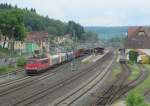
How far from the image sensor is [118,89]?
49.1 meters

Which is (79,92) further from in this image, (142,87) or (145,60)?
(145,60)

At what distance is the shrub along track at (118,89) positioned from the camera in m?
40.4

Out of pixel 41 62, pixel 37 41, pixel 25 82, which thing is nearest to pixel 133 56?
pixel 41 62

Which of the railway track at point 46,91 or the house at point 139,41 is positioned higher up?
the house at point 139,41

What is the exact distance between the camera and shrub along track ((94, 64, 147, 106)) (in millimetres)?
40359

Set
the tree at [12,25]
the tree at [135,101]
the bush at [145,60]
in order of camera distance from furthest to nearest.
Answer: the tree at [12,25], the bush at [145,60], the tree at [135,101]

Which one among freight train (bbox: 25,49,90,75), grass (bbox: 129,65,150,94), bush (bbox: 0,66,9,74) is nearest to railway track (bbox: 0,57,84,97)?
freight train (bbox: 25,49,90,75)

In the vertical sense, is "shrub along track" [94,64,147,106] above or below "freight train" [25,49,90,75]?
below

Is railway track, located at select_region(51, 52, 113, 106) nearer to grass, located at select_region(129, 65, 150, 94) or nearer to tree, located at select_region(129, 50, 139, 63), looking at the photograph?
grass, located at select_region(129, 65, 150, 94)

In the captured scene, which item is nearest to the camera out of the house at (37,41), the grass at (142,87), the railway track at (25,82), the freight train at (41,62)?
the railway track at (25,82)

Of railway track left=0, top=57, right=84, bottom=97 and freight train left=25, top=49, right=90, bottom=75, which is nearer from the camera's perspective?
railway track left=0, top=57, right=84, bottom=97

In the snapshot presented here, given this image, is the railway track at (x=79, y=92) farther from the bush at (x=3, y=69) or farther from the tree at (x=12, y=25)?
the tree at (x=12, y=25)

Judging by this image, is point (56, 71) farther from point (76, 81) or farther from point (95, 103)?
point (95, 103)

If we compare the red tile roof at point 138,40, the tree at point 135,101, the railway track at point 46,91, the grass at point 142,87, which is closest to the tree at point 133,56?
the red tile roof at point 138,40
